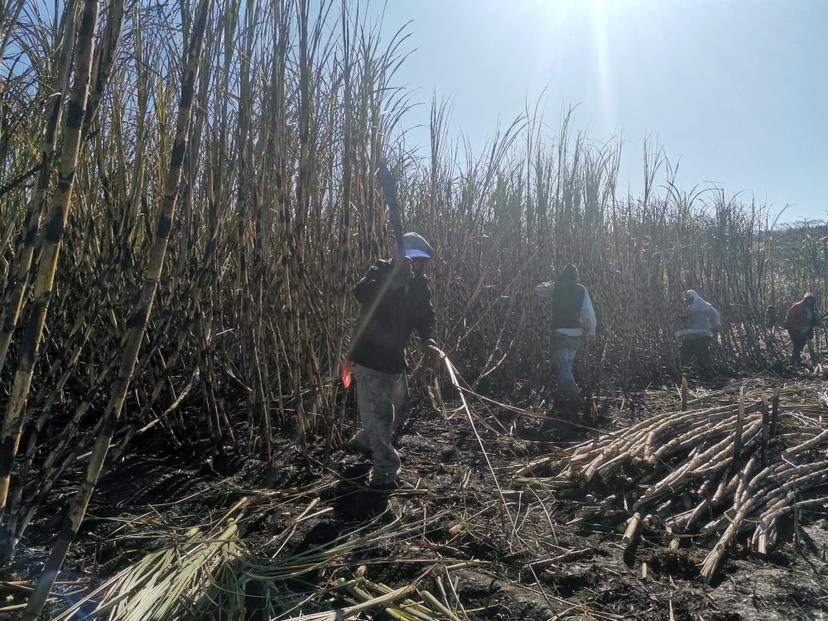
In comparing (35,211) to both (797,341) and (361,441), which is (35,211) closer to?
(361,441)

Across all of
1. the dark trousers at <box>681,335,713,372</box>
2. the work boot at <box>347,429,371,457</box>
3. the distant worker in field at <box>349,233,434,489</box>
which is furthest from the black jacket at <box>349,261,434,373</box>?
the dark trousers at <box>681,335,713,372</box>

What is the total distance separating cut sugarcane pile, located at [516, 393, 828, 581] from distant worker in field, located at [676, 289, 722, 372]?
312 centimetres

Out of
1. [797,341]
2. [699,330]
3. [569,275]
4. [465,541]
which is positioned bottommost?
[465,541]

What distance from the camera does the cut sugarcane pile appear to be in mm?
2314

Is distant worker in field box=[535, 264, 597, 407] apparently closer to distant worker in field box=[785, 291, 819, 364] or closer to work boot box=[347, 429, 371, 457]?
work boot box=[347, 429, 371, 457]

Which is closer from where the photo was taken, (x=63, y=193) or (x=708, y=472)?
(x=63, y=193)

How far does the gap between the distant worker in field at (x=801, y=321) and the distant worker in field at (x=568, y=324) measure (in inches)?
158

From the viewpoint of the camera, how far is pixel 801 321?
736 centimetres

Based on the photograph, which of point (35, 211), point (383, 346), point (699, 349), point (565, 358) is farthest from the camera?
point (699, 349)

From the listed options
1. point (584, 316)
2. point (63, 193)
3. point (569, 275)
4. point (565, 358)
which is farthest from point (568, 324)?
point (63, 193)

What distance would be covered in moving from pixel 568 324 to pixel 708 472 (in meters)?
2.25

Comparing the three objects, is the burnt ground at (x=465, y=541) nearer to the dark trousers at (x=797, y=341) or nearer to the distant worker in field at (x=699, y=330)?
the distant worker in field at (x=699, y=330)

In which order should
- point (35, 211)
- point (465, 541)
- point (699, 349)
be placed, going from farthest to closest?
point (699, 349) < point (465, 541) < point (35, 211)

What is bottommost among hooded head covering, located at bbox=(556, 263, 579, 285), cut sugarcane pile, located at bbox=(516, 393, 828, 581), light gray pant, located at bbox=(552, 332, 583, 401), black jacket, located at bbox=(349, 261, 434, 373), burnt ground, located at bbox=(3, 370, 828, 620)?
burnt ground, located at bbox=(3, 370, 828, 620)
